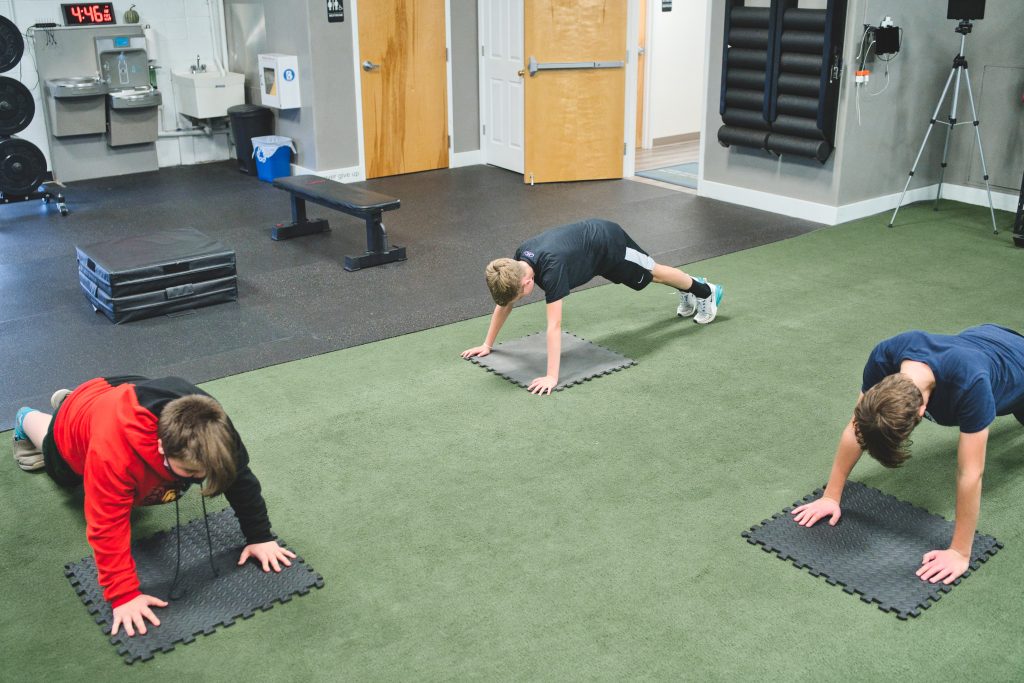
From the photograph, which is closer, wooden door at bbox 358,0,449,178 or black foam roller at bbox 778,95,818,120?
black foam roller at bbox 778,95,818,120

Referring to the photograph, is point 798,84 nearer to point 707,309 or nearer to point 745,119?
point 745,119

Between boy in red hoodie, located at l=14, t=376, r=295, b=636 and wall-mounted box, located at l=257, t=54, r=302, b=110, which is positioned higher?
wall-mounted box, located at l=257, t=54, r=302, b=110

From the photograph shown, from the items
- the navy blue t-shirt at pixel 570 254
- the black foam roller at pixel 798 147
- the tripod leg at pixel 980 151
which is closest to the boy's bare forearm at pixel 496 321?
the navy blue t-shirt at pixel 570 254

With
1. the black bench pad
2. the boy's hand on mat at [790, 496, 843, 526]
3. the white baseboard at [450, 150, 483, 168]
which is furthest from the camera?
the white baseboard at [450, 150, 483, 168]

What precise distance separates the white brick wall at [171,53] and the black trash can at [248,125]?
709mm

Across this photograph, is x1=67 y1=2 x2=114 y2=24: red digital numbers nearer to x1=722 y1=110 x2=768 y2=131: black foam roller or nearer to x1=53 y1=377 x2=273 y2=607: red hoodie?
x1=722 y1=110 x2=768 y2=131: black foam roller

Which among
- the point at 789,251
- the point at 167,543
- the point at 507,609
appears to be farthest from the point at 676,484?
the point at 789,251

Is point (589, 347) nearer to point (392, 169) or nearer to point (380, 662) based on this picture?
point (380, 662)

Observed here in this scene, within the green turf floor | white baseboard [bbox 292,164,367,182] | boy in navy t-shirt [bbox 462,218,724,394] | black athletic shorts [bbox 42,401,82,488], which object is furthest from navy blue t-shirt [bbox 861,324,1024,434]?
white baseboard [bbox 292,164,367,182]

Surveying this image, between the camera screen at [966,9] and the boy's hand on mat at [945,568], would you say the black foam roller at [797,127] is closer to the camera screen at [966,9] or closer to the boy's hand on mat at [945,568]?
the camera screen at [966,9]

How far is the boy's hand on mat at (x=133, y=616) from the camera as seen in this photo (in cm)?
268

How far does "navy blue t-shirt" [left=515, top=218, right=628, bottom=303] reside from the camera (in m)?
4.14

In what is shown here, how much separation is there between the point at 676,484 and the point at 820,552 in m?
0.62

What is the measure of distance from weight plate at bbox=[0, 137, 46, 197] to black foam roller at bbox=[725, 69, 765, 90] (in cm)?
558
